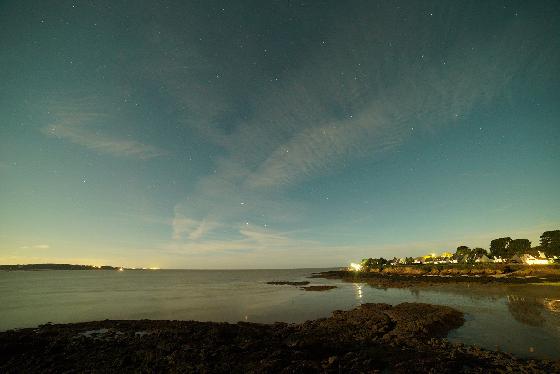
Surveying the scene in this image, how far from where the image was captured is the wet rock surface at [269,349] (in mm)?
14719

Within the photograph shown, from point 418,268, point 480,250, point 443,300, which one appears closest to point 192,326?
point 443,300

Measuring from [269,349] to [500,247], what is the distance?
134m

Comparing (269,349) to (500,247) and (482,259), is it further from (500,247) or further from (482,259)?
(500,247)

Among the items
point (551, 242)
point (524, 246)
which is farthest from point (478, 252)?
point (551, 242)

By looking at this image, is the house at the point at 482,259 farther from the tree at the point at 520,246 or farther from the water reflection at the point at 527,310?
the water reflection at the point at 527,310

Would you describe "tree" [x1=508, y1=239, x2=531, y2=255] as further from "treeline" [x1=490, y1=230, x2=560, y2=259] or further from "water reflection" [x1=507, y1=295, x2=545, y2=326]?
"water reflection" [x1=507, y1=295, x2=545, y2=326]

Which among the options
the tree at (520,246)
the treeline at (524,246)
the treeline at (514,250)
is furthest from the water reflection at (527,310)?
the tree at (520,246)

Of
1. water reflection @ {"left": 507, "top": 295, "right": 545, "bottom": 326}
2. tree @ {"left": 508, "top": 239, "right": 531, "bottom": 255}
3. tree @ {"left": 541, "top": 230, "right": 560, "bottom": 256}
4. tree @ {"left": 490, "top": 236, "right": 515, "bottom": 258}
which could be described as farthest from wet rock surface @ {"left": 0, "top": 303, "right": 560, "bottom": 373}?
tree @ {"left": 490, "top": 236, "right": 515, "bottom": 258}

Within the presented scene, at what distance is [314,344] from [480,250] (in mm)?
118939

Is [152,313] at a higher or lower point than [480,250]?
lower

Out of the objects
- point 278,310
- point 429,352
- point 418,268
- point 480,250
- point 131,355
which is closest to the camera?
point 429,352

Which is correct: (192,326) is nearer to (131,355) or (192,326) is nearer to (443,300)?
(131,355)

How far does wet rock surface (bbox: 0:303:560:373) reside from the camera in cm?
1472

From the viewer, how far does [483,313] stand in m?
27.2
